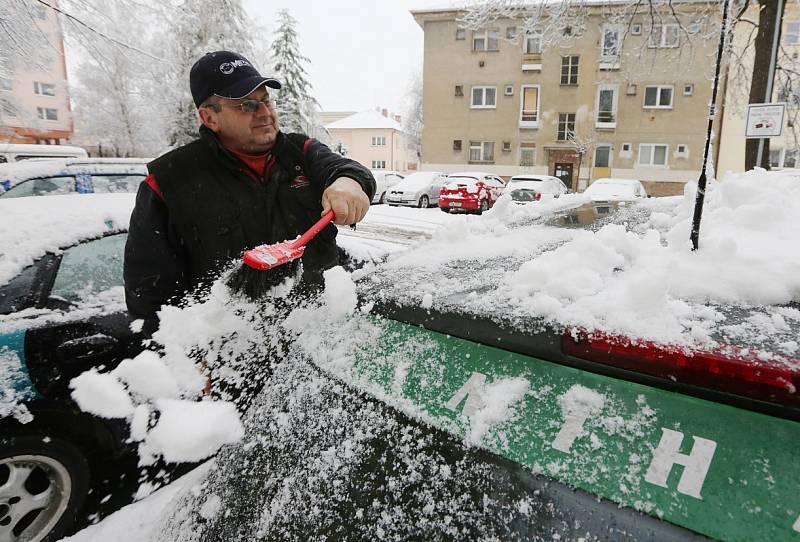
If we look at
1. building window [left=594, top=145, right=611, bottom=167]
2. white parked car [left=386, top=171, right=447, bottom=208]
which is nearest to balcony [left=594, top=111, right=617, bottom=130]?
building window [left=594, top=145, right=611, bottom=167]

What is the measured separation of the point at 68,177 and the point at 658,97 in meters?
30.9

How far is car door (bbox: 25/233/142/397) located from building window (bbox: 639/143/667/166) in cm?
3063

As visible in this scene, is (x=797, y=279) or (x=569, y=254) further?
(x=569, y=254)

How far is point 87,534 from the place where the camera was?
223cm

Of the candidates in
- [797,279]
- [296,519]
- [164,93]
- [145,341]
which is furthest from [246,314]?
[164,93]

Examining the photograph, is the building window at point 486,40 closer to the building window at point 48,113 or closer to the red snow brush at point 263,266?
the red snow brush at point 263,266

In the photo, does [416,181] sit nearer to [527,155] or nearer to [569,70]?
[527,155]

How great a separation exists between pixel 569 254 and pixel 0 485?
8.96ft

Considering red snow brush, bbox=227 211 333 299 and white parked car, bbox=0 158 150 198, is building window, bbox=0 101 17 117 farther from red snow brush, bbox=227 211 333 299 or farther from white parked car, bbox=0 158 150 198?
red snow brush, bbox=227 211 333 299

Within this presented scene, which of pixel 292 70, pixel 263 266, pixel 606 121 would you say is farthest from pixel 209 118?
pixel 606 121

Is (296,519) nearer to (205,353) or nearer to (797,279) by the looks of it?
(205,353)

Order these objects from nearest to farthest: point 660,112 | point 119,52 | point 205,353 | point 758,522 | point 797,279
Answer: point 758,522, point 797,279, point 205,353, point 119,52, point 660,112

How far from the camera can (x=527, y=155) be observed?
29.7m

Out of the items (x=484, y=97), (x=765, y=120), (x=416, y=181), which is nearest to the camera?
(x=765, y=120)
